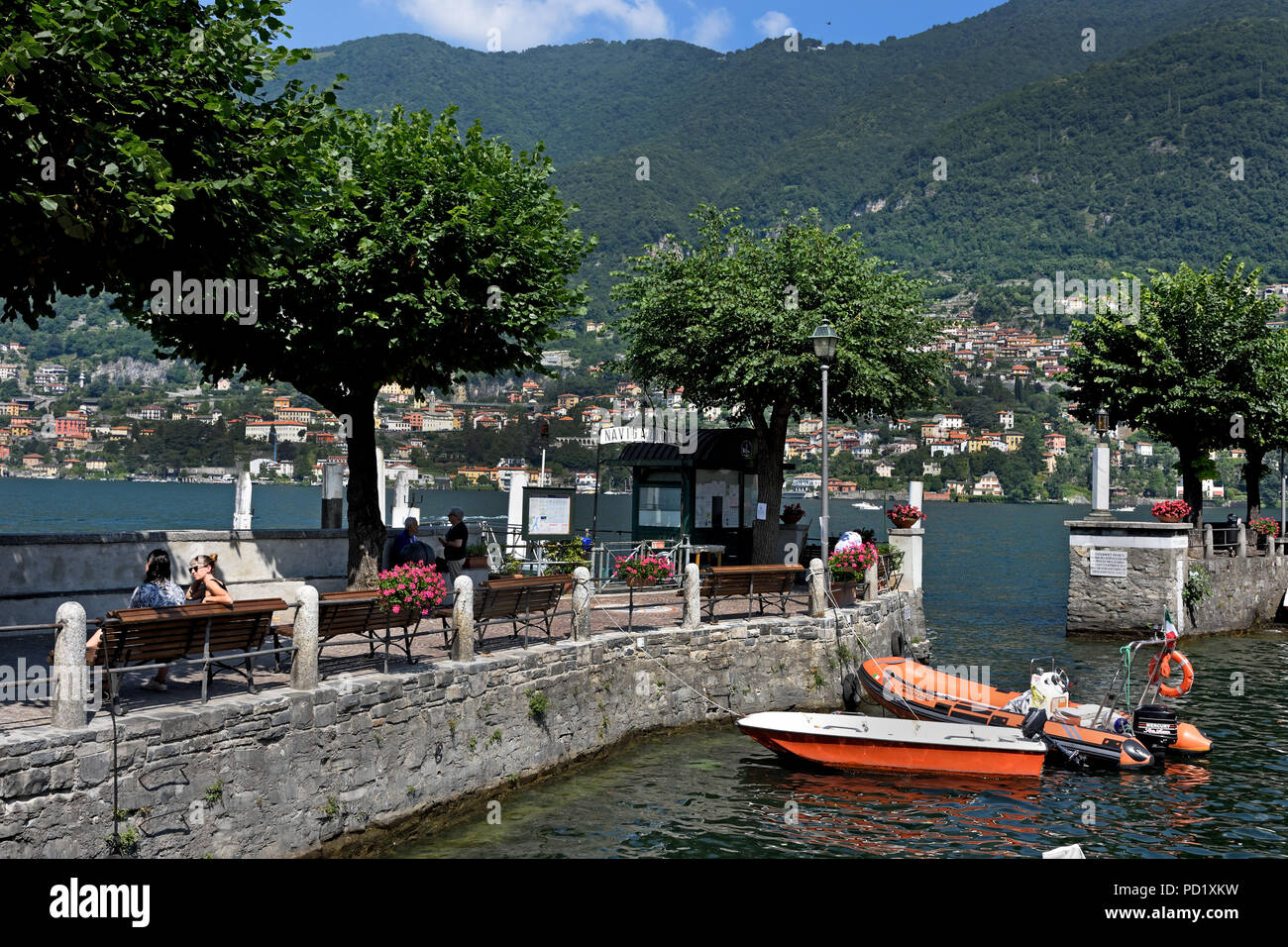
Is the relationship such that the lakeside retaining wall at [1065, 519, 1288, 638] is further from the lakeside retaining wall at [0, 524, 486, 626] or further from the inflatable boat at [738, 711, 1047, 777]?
the lakeside retaining wall at [0, 524, 486, 626]

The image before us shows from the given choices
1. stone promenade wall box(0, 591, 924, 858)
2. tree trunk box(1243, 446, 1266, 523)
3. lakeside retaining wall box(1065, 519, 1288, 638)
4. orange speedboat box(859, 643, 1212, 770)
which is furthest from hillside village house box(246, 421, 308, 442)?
orange speedboat box(859, 643, 1212, 770)

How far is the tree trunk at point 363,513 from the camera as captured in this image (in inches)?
776

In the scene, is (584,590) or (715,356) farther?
(715,356)

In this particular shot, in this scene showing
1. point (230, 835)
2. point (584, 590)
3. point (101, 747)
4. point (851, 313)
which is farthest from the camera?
point (851, 313)

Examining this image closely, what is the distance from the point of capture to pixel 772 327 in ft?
87.5

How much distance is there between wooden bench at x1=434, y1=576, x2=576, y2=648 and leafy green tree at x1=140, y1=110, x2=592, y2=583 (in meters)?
4.69

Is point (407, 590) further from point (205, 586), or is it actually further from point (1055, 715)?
point (1055, 715)

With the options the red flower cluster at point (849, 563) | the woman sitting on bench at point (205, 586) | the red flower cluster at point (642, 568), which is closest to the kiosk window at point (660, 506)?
the red flower cluster at point (849, 563)

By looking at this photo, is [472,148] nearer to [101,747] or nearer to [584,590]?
[584,590]

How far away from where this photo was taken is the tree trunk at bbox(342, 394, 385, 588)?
64.7 ft

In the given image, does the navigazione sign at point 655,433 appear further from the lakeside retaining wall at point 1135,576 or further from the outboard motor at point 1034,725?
the outboard motor at point 1034,725

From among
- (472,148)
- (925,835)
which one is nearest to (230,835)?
(925,835)

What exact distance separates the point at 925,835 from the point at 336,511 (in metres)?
13.6
